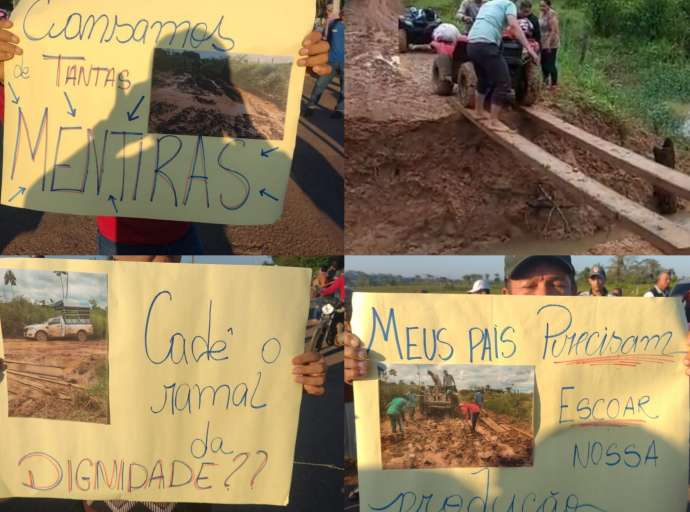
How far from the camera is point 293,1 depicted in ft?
5.01

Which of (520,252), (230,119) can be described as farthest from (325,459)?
(230,119)

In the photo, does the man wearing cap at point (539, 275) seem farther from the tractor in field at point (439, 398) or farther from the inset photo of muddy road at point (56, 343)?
the inset photo of muddy road at point (56, 343)

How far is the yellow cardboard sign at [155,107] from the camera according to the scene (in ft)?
4.95

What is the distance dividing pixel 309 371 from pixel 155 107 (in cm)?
73

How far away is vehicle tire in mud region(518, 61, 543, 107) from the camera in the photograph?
239cm

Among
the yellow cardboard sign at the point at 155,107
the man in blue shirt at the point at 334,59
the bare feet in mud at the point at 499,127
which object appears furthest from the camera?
the bare feet in mud at the point at 499,127

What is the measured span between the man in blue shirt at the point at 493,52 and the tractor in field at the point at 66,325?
1.63 meters

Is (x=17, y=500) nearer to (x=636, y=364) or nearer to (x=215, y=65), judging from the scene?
(x=215, y=65)

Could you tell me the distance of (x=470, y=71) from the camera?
7.85 ft

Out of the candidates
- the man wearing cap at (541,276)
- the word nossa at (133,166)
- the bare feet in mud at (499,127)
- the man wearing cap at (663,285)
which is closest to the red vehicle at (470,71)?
the bare feet in mud at (499,127)

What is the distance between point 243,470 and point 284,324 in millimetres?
357

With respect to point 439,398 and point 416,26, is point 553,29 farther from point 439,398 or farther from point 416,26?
point 439,398

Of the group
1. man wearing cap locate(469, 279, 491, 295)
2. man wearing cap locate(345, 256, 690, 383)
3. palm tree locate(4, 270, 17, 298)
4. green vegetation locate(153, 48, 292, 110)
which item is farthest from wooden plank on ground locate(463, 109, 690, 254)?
palm tree locate(4, 270, 17, 298)

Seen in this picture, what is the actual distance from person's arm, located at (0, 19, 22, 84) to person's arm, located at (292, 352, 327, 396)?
0.96 meters
